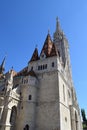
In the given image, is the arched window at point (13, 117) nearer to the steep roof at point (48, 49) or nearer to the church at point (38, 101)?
the church at point (38, 101)

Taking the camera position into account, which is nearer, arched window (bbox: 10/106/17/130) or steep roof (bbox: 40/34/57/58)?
arched window (bbox: 10/106/17/130)

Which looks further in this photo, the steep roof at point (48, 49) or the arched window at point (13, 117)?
the steep roof at point (48, 49)

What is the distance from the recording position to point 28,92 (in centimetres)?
2927

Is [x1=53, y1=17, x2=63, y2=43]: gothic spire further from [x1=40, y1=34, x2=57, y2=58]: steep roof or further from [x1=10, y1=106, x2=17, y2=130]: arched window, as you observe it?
[x1=10, y1=106, x2=17, y2=130]: arched window

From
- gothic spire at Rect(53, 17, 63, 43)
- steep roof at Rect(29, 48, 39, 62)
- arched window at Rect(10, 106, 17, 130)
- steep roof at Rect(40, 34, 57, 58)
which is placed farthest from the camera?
gothic spire at Rect(53, 17, 63, 43)

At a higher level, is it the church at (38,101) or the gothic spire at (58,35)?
the gothic spire at (58,35)

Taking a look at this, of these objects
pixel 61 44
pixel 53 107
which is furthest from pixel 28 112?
pixel 61 44

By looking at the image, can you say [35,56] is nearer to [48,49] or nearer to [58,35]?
[48,49]

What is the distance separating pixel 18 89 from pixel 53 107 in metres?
8.59

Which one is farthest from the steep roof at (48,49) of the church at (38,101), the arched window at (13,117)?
the arched window at (13,117)

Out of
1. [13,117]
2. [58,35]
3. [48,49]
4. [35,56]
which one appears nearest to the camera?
[13,117]

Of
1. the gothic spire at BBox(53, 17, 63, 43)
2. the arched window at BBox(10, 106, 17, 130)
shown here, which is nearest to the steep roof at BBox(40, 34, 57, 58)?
the gothic spire at BBox(53, 17, 63, 43)

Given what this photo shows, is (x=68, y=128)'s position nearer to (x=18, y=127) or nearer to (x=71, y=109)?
(x=71, y=109)

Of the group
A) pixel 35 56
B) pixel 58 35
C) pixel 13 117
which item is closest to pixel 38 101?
pixel 13 117
